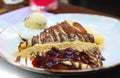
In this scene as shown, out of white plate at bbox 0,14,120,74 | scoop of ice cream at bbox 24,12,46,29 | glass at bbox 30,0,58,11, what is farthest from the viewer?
glass at bbox 30,0,58,11

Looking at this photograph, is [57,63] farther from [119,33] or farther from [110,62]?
[119,33]

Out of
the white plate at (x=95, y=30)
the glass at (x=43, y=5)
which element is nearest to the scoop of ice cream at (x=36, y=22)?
the white plate at (x=95, y=30)

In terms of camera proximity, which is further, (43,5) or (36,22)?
(43,5)

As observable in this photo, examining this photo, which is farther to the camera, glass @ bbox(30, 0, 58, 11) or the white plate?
glass @ bbox(30, 0, 58, 11)

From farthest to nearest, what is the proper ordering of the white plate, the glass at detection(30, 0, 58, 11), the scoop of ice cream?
the glass at detection(30, 0, 58, 11), the scoop of ice cream, the white plate

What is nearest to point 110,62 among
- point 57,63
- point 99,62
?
point 99,62

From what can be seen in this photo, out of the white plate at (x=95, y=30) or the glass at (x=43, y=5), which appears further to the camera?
the glass at (x=43, y=5)

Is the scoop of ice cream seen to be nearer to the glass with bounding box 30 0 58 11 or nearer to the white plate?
the white plate

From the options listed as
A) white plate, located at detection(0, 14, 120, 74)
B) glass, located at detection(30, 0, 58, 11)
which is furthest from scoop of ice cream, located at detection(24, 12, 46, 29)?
glass, located at detection(30, 0, 58, 11)

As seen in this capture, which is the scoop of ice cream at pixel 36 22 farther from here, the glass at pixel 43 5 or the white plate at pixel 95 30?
the glass at pixel 43 5
